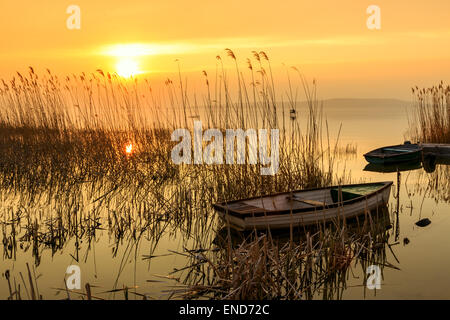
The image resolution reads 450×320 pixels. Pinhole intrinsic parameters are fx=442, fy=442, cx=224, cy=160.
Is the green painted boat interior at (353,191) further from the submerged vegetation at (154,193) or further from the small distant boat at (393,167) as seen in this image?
the small distant boat at (393,167)

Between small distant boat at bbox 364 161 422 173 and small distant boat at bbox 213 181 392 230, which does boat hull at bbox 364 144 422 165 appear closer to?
small distant boat at bbox 364 161 422 173

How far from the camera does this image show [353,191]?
7.23 metres

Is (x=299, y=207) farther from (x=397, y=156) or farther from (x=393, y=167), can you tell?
(x=393, y=167)

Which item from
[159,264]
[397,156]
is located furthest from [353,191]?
[397,156]

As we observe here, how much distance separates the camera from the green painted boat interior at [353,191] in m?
6.96

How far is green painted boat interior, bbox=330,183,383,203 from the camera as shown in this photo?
6965 mm

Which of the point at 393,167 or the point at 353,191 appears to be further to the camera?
the point at 393,167

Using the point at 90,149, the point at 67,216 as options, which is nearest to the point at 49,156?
the point at 90,149

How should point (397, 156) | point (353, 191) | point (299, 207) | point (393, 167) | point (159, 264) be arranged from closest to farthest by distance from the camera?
point (159, 264), point (299, 207), point (353, 191), point (397, 156), point (393, 167)

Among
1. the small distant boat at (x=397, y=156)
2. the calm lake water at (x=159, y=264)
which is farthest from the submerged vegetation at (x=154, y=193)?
the small distant boat at (x=397, y=156)

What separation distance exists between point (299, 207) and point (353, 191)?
1.34m

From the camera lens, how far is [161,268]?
4988 millimetres

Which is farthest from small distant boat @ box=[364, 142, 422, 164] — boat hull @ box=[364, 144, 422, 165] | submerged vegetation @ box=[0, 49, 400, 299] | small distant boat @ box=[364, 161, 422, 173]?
submerged vegetation @ box=[0, 49, 400, 299]
